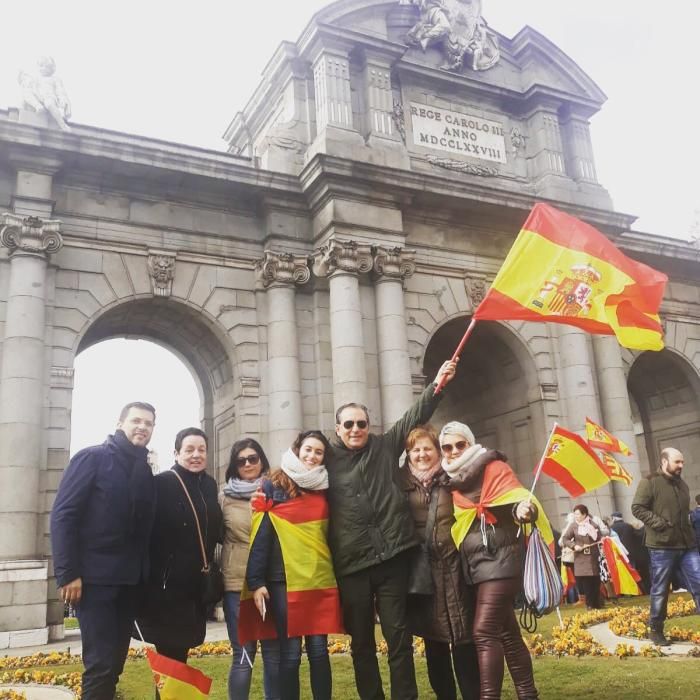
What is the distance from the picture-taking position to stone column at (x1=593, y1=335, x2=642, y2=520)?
17641 millimetres

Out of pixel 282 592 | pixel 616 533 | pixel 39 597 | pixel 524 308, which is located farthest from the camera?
pixel 616 533

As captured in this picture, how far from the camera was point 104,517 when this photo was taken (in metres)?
5.36

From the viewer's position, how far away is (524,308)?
7.21 m

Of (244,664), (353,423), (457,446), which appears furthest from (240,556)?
(457,446)

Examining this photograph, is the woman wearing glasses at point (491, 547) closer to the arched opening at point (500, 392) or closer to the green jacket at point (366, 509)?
the green jacket at point (366, 509)


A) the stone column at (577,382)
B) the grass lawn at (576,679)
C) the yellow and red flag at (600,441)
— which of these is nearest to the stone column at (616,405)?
the stone column at (577,382)

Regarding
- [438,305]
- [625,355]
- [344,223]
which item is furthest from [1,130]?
[625,355]

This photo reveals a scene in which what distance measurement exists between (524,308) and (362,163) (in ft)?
32.5

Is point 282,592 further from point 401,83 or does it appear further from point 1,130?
point 401,83

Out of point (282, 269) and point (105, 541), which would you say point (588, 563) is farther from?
point (105, 541)

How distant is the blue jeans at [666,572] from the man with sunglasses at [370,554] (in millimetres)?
4635

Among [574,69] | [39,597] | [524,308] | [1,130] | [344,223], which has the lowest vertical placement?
[39,597]

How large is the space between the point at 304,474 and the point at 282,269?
10.8 metres

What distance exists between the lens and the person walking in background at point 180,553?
5.71 meters
